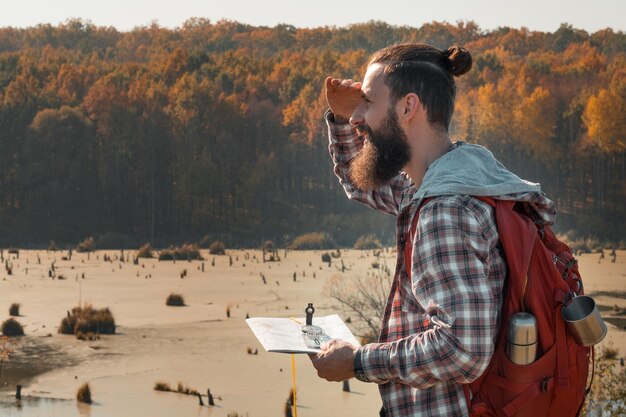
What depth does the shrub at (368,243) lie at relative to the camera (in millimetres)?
51750

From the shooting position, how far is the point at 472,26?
82.9 meters

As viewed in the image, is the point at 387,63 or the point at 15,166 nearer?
the point at 387,63

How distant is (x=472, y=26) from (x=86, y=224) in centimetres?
3792

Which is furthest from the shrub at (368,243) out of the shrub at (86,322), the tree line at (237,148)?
the shrub at (86,322)

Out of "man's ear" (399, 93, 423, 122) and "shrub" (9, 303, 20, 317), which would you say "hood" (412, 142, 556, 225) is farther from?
"shrub" (9, 303, 20, 317)

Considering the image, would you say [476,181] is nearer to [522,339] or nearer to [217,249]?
[522,339]

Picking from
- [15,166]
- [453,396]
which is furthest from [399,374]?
[15,166]

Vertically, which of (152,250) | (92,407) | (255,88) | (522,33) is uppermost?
(522,33)

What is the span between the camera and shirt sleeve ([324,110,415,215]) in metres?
3.25

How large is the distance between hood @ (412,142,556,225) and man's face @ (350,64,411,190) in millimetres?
116

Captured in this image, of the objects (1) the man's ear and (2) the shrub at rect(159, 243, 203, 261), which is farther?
(2) the shrub at rect(159, 243, 203, 261)

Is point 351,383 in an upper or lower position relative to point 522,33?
lower

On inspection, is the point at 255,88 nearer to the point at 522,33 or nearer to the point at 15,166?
the point at 15,166

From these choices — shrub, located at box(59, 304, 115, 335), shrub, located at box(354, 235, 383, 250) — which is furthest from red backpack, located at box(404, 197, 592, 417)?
shrub, located at box(354, 235, 383, 250)
